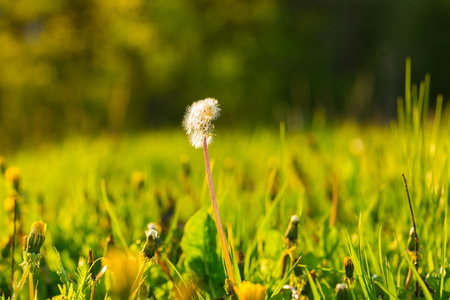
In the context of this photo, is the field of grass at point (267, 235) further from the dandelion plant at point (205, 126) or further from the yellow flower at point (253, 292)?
the dandelion plant at point (205, 126)

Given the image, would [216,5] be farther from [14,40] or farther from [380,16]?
[380,16]

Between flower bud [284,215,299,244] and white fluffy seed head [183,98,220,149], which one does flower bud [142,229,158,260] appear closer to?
white fluffy seed head [183,98,220,149]

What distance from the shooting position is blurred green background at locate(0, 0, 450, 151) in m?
11.7

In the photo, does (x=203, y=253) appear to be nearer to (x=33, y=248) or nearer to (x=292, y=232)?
(x=292, y=232)

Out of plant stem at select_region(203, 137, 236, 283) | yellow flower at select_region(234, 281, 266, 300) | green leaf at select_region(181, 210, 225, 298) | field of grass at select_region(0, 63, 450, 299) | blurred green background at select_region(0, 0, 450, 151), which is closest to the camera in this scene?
yellow flower at select_region(234, 281, 266, 300)

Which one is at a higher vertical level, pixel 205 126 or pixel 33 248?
pixel 205 126

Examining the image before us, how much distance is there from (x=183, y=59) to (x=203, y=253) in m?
13.4

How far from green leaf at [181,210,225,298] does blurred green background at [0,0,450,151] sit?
7.58m

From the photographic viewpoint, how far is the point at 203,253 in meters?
1.19

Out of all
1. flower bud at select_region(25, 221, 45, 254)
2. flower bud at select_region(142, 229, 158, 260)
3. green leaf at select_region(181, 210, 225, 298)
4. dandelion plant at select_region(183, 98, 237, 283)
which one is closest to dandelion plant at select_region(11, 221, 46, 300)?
flower bud at select_region(25, 221, 45, 254)

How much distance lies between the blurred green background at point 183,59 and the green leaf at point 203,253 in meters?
7.58

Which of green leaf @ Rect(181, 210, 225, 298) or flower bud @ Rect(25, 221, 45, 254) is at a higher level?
flower bud @ Rect(25, 221, 45, 254)

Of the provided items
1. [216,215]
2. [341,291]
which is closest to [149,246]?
[216,215]

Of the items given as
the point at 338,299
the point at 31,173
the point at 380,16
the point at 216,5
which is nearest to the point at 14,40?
the point at 216,5
